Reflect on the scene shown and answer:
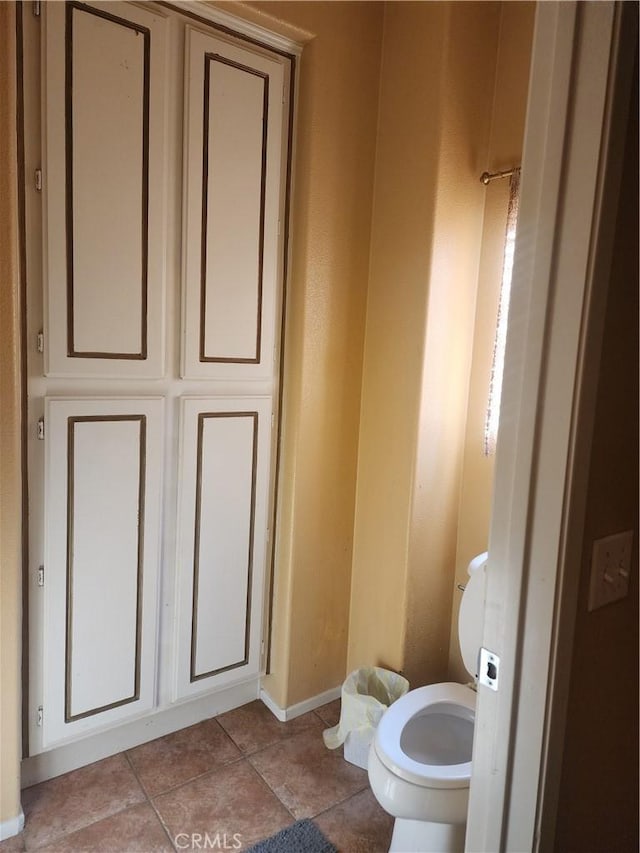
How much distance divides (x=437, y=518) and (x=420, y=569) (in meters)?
0.20

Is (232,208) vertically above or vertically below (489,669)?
above

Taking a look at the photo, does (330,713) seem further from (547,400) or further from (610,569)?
(547,400)

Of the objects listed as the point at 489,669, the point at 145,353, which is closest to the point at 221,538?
the point at 145,353

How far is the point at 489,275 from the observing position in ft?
6.72

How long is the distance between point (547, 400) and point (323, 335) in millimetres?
1367

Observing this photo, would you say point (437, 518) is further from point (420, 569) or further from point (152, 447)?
point (152, 447)

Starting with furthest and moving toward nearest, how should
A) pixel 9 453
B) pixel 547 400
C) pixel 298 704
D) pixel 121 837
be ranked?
pixel 298 704, pixel 121 837, pixel 9 453, pixel 547 400

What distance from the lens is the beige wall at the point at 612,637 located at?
32.0 inches

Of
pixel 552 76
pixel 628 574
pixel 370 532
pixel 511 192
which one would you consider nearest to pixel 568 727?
pixel 628 574

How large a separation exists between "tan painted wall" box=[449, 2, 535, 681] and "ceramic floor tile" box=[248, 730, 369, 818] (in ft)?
1.86

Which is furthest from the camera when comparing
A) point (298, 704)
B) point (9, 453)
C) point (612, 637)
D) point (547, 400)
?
point (298, 704)

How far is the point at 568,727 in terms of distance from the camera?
2.90 feet

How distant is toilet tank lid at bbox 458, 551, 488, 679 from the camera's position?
167 cm

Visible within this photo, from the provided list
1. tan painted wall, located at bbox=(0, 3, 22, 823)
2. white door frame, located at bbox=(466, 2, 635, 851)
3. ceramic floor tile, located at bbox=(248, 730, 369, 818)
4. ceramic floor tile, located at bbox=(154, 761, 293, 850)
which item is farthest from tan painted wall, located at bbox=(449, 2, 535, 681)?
tan painted wall, located at bbox=(0, 3, 22, 823)
